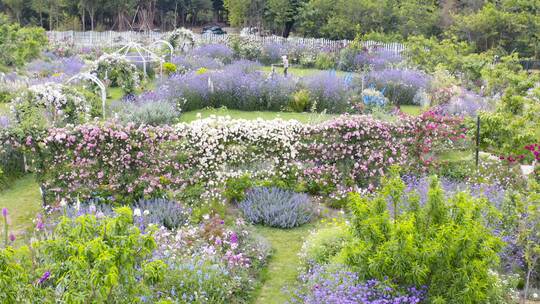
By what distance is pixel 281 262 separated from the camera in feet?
23.7

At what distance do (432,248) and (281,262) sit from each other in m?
2.70

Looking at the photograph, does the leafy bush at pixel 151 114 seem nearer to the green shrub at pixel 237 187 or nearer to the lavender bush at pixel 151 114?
the lavender bush at pixel 151 114

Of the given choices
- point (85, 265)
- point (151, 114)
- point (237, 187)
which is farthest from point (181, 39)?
point (85, 265)

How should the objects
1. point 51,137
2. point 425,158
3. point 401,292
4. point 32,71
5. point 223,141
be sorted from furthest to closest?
1. point 32,71
2. point 425,158
3. point 223,141
4. point 51,137
5. point 401,292

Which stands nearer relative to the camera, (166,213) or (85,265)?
(85,265)

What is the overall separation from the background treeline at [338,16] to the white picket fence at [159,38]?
2058 mm

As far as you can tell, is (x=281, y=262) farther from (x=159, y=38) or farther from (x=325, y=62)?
(x=159, y=38)

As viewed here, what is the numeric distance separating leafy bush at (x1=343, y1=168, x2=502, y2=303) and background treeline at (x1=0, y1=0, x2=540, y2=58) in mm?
20851

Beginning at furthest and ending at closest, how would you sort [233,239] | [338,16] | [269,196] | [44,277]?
[338,16] → [269,196] → [233,239] → [44,277]

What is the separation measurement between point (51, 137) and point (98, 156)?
2.36 feet

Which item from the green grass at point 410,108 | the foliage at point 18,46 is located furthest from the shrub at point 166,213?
the foliage at point 18,46

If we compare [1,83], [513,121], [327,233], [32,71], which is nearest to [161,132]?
[327,233]

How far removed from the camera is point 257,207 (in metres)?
8.43

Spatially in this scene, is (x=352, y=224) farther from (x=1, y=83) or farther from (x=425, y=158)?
(x=1, y=83)
